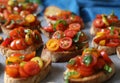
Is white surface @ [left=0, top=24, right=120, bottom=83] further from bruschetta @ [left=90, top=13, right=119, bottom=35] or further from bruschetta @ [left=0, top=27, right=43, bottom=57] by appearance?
bruschetta @ [left=90, top=13, right=119, bottom=35]

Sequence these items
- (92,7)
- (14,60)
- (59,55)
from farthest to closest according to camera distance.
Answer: (92,7), (59,55), (14,60)

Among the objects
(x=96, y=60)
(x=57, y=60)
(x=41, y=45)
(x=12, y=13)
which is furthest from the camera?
(x=12, y=13)

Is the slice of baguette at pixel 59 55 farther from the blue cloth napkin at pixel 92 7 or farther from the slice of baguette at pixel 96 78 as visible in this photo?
the blue cloth napkin at pixel 92 7

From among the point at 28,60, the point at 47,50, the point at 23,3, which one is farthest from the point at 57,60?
the point at 23,3

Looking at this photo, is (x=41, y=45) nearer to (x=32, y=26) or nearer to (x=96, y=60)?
(x=32, y=26)

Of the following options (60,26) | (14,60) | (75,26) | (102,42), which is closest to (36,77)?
(14,60)

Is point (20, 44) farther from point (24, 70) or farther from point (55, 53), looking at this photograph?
point (24, 70)
